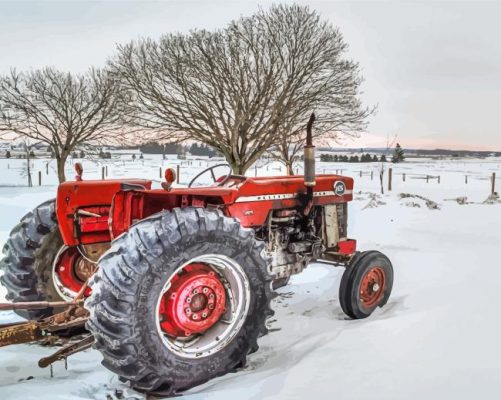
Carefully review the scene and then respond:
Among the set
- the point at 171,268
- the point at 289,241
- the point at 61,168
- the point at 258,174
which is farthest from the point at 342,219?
the point at 258,174

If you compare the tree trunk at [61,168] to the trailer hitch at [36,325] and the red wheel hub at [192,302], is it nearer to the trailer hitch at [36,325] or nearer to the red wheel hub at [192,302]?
the trailer hitch at [36,325]

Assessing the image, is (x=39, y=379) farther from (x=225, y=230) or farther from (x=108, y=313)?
(x=225, y=230)

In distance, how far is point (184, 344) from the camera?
3055 millimetres

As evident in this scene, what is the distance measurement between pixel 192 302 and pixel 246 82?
1584cm

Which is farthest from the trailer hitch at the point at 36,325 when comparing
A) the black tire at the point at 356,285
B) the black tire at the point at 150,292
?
the black tire at the point at 356,285

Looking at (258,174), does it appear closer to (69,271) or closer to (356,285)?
(356,285)

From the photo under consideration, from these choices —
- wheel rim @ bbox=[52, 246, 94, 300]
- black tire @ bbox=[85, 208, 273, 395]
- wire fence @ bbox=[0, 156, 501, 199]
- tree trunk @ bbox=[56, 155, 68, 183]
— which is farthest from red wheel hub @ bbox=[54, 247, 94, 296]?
tree trunk @ bbox=[56, 155, 68, 183]

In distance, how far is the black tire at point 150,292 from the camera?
8.48 ft

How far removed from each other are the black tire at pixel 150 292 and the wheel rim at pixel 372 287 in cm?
176

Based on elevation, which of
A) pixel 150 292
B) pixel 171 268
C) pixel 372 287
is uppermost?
pixel 171 268

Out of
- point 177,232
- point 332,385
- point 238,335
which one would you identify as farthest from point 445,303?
point 177,232

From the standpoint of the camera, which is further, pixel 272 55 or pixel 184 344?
pixel 272 55

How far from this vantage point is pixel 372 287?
442cm

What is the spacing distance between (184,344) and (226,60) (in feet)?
51.7
